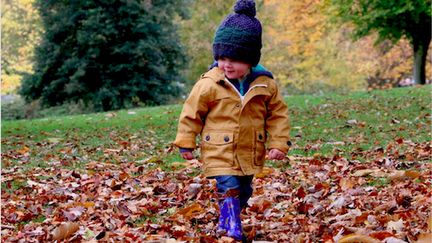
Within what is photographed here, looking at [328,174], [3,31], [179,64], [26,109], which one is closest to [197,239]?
[328,174]

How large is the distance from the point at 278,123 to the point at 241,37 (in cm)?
66

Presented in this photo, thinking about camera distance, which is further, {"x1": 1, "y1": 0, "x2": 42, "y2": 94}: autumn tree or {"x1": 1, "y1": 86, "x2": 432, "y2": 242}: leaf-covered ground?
{"x1": 1, "y1": 0, "x2": 42, "y2": 94}: autumn tree

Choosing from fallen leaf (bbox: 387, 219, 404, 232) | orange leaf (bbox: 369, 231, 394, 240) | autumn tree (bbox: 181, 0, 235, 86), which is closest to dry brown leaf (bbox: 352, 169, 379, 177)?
fallen leaf (bbox: 387, 219, 404, 232)

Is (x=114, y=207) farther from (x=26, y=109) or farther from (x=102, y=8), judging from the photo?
(x=26, y=109)

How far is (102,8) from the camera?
90.9 ft

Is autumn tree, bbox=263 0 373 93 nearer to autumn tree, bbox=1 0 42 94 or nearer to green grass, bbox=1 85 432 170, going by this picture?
autumn tree, bbox=1 0 42 94

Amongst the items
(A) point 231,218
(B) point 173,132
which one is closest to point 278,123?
(A) point 231,218

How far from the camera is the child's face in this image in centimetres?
468

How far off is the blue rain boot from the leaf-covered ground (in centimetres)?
8

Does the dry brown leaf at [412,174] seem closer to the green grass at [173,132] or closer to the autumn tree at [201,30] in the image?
the green grass at [173,132]

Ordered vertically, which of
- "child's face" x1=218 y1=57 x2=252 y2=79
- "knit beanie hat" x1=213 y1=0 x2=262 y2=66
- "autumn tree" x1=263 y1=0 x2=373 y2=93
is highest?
"knit beanie hat" x1=213 y1=0 x2=262 y2=66

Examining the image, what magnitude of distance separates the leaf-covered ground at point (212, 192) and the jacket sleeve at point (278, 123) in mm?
598

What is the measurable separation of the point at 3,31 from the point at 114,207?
1376 inches

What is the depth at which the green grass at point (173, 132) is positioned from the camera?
9.88 metres
